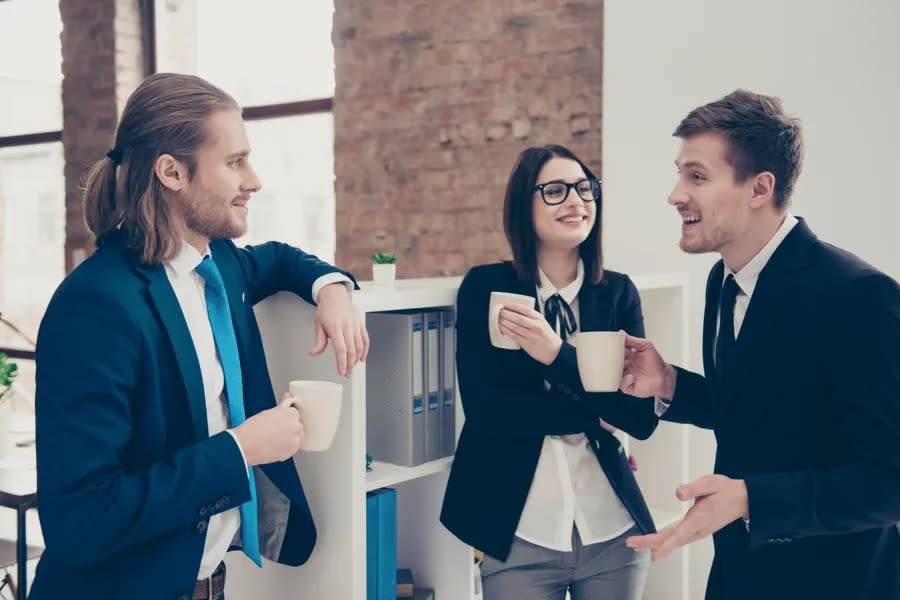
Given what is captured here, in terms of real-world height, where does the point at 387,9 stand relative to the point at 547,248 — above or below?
above

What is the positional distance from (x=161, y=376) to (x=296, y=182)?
3271 mm

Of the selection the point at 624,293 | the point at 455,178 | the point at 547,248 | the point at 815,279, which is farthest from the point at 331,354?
the point at 455,178

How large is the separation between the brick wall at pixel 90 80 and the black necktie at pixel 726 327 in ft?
13.4

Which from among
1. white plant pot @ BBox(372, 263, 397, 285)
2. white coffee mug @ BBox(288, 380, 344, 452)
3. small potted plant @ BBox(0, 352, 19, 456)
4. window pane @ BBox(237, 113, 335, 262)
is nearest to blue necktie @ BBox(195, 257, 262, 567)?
white coffee mug @ BBox(288, 380, 344, 452)

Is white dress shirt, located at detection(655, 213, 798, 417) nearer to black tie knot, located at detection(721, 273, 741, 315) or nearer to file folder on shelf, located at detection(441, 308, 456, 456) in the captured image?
black tie knot, located at detection(721, 273, 741, 315)

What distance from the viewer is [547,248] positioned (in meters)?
1.79

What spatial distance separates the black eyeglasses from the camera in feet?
5.71

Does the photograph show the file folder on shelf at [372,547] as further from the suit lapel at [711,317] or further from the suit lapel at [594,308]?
the suit lapel at [711,317]

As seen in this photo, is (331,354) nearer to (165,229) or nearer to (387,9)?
(165,229)

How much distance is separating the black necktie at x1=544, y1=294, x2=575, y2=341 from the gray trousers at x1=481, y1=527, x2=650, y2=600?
0.38m

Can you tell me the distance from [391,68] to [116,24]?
6.05 ft

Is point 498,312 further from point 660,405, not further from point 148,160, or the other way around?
point 148,160

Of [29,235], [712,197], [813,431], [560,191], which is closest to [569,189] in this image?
[560,191]

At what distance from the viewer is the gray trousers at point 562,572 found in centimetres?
162
